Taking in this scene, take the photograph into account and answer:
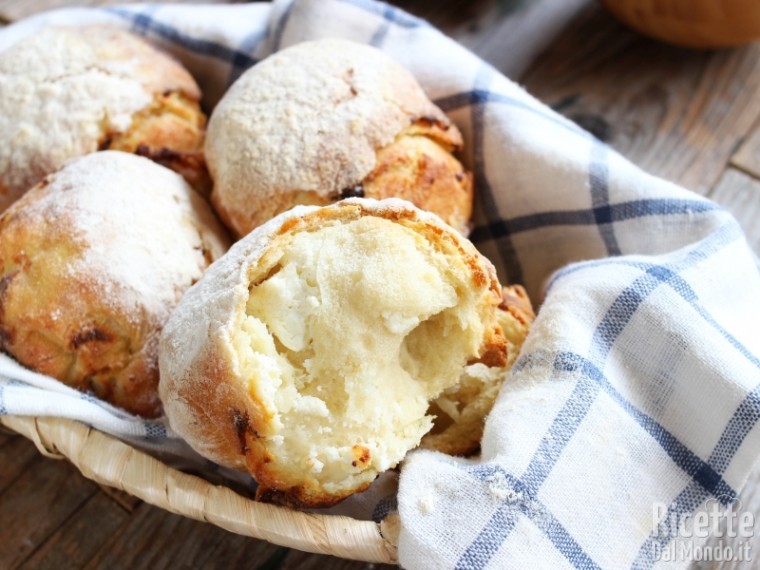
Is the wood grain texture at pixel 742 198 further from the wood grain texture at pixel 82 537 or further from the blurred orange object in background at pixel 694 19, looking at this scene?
the wood grain texture at pixel 82 537

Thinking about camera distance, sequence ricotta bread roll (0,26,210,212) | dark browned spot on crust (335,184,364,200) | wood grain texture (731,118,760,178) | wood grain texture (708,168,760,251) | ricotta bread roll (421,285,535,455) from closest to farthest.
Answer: ricotta bread roll (421,285,535,455)
dark browned spot on crust (335,184,364,200)
ricotta bread roll (0,26,210,212)
wood grain texture (708,168,760,251)
wood grain texture (731,118,760,178)

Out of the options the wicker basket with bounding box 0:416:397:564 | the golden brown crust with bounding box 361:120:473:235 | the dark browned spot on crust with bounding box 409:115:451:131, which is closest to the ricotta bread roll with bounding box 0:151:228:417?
the wicker basket with bounding box 0:416:397:564

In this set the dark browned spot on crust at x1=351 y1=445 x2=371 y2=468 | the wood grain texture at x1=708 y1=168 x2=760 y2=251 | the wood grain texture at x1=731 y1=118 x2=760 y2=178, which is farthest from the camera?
the wood grain texture at x1=731 y1=118 x2=760 y2=178

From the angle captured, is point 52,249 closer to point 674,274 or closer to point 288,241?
point 288,241

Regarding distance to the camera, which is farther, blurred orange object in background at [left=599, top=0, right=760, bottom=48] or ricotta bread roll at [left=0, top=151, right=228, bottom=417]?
blurred orange object in background at [left=599, top=0, right=760, bottom=48]

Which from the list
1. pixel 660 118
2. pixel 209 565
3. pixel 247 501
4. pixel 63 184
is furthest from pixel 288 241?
pixel 660 118

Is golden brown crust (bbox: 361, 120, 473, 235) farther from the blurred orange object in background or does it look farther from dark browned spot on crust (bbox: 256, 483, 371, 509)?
the blurred orange object in background

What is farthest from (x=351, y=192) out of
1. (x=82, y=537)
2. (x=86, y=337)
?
(x=82, y=537)
